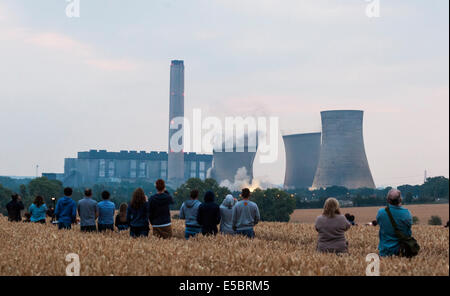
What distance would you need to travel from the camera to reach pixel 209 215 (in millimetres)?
14445

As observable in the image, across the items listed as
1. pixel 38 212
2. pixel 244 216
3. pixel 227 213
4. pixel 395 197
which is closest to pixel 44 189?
pixel 38 212

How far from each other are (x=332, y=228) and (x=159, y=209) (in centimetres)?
483

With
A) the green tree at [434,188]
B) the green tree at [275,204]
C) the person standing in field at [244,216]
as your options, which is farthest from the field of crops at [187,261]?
the green tree at [434,188]

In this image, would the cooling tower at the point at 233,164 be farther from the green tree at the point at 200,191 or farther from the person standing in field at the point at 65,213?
the person standing in field at the point at 65,213

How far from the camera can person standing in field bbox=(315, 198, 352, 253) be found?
34.6ft

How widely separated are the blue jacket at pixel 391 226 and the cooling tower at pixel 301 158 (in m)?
142

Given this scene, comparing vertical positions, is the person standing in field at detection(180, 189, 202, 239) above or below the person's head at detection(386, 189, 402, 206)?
below

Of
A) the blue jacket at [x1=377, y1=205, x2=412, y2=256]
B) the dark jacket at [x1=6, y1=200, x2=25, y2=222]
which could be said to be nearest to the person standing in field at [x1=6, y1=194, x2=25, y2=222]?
the dark jacket at [x1=6, y1=200, x2=25, y2=222]

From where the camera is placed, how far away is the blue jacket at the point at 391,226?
9.21 meters

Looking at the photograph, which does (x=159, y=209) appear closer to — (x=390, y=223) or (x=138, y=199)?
(x=138, y=199)

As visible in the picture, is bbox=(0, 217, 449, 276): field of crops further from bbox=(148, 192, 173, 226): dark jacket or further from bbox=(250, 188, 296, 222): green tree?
bbox=(250, 188, 296, 222): green tree

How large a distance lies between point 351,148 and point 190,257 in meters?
118
